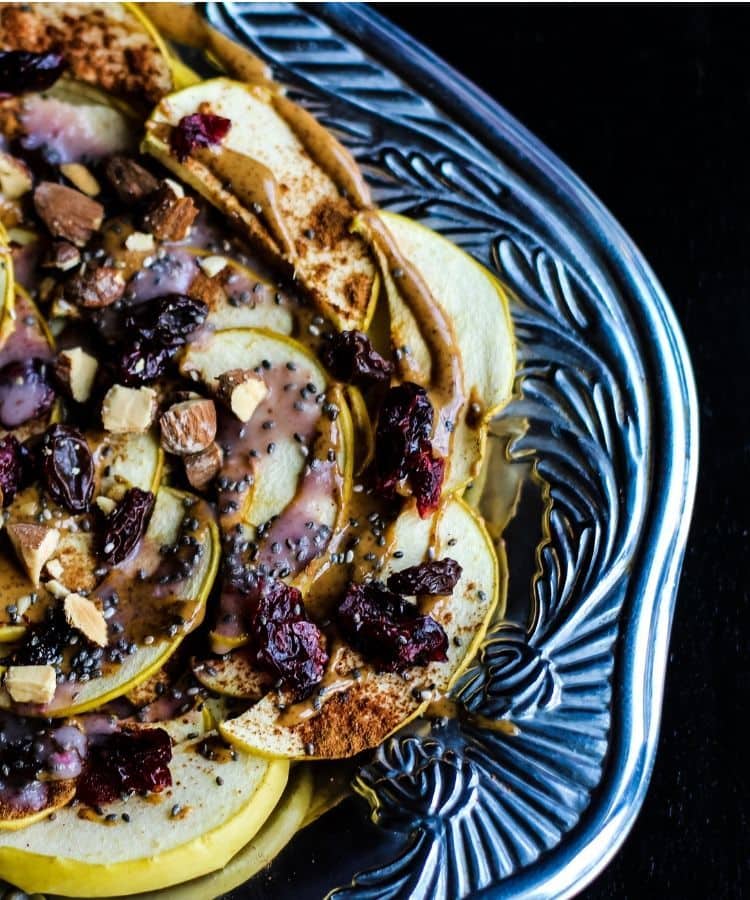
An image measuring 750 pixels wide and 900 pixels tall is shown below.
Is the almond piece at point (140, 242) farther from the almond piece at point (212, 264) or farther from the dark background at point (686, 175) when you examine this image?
the dark background at point (686, 175)

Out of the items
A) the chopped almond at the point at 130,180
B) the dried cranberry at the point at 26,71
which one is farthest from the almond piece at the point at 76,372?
the dried cranberry at the point at 26,71

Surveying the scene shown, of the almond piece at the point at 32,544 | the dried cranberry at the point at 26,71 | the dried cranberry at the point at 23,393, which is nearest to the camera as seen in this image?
the almond piece at the point at 32,544

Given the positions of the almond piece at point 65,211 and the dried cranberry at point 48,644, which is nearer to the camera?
the dried cranberry at point 48,644

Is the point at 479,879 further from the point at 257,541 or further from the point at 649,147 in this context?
the point at 649,147

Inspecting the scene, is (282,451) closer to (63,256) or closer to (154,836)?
(63,256)

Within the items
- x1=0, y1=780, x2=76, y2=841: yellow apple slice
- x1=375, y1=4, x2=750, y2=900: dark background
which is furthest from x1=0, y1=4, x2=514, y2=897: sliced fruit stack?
x1=375, y1=4, x2=750, y2=900: dark background

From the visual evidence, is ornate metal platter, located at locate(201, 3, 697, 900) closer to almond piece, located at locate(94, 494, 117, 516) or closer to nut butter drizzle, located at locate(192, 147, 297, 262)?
nut butter drizzle, located at locate(192, 147, 297, 262)
